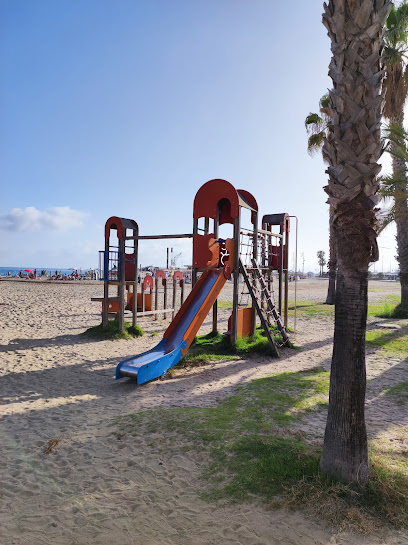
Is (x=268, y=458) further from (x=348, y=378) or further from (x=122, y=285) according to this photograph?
(x=122, y=285)

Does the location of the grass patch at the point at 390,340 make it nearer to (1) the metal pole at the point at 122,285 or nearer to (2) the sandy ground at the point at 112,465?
(2) the sandy ground at the point at 112,465

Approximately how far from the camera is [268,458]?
429cm

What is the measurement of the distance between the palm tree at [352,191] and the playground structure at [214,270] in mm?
4552

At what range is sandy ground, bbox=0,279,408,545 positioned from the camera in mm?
3221

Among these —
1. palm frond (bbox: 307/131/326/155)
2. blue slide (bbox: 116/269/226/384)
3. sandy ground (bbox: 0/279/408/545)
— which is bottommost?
sandy ground (bbox: 0/279/408/545)

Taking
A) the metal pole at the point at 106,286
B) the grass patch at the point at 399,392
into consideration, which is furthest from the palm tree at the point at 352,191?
the metal pole at the point at 106,286

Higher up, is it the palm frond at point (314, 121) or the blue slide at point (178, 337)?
the palm frond at point (314, 121)

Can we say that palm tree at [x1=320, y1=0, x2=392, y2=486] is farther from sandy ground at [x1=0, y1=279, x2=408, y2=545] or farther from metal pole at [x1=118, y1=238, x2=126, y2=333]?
metal pole at [x1=118, y1=238, x2=126, y2=333]

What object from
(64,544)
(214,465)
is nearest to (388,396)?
(214,465)

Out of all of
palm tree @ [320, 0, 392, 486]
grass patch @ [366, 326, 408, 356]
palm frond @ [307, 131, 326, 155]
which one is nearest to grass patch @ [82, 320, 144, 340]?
grass patch @ [366, 326, 408, 356]

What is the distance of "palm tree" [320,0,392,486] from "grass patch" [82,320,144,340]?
32.1ft

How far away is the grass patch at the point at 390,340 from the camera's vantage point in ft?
36.5

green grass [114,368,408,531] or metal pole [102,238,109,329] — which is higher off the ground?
metal pole [102,238,109,329]

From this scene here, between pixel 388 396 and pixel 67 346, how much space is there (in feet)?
29.1
